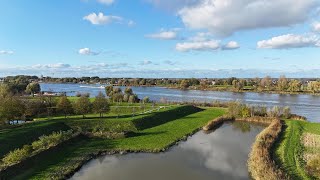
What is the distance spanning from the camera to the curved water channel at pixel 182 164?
3002cm

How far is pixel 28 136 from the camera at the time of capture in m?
40.2

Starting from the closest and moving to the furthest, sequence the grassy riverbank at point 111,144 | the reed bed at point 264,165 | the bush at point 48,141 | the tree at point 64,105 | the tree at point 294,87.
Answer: the reed bed at point 264,165 → the grassy riverbank at point 111,144 → the bush at point 48,141 → the tree at point 64,105 → the tree at point 294,87

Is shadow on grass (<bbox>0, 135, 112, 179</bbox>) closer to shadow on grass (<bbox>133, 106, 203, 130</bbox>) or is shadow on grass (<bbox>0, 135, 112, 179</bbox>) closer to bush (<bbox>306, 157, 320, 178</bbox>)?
shadow on grass (<bbox>133, 106, 203, 130</bbox>)

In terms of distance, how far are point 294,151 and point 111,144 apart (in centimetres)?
2084

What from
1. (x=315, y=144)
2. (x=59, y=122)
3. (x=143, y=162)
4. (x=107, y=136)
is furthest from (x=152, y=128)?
(x=315, y=144)

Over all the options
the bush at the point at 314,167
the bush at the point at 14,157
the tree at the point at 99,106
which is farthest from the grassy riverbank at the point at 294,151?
the tree at the point at 99,106

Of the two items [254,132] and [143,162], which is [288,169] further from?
[254,132]

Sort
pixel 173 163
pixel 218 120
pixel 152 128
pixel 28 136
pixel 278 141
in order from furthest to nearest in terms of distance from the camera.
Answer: pixel 218 120 → pixel 152 128 → pixel 278 141 → pixel 28 136 → pixel 173 163

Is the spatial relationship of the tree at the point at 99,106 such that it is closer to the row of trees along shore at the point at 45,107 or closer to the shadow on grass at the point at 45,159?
the row of trees along shore at the point at 45,107

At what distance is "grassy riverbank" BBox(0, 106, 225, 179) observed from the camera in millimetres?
29984

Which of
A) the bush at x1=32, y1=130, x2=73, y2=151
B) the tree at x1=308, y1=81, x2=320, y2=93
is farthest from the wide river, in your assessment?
the tree at x1=308, y1=81, x2=320, y2=93

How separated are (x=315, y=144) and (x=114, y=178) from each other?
25290 millimetres

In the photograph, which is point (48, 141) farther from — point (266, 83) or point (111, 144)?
point (266, 83)

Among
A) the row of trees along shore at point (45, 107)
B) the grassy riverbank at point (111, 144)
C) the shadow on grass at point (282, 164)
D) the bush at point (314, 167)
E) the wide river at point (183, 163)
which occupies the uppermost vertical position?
the row of trees along shore at point (45, 107)
